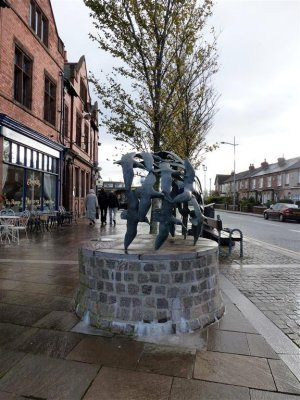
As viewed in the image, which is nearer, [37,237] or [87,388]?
[87,388]

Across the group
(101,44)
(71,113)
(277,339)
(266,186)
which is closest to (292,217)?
(71,113)

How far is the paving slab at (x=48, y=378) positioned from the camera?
2.69 m

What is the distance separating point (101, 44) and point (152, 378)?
9032mm

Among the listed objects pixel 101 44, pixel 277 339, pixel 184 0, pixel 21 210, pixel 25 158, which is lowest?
pixel 277 339

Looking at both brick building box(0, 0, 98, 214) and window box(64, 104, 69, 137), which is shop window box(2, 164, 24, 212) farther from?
window box(64, 104, 69, 137)

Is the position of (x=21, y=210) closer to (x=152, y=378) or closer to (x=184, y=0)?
(x=184, y=0)

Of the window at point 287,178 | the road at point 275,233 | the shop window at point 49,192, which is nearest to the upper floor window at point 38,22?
the shop window at point 49,192

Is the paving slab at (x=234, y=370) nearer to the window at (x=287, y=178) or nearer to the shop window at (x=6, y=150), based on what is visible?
the shop window at (x=6, y=150)

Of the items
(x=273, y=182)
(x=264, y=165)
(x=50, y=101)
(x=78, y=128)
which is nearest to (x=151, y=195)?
(x=50, y=101)

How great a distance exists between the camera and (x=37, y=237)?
12.2 metres

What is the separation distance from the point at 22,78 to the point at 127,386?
1439cm

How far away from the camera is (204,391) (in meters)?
2.76

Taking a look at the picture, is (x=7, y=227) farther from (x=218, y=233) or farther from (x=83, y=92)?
(x=83, y=92)

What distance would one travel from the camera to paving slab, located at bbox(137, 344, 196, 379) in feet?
10.0
